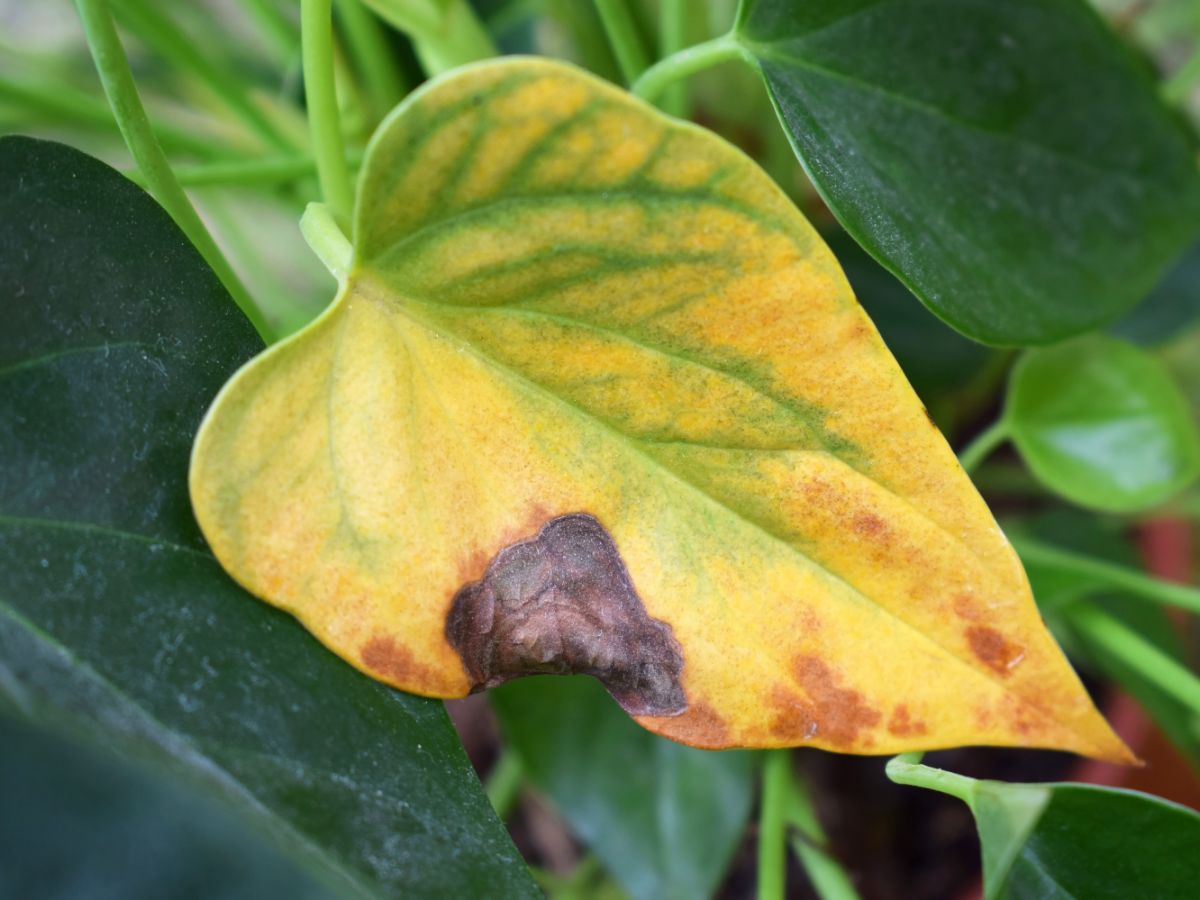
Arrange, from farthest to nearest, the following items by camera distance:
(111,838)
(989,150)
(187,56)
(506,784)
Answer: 1. (506,784)
2. (187,56)
3. (989,150)
4. (111,838)

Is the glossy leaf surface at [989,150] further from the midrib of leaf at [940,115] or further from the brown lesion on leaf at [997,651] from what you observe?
the brown lesion on leaf at [997,651]

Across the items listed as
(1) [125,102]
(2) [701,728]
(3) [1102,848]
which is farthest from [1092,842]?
(1) [125,102]

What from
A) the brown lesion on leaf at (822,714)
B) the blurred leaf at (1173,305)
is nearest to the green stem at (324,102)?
the brown lesion on leaf at (822,714)

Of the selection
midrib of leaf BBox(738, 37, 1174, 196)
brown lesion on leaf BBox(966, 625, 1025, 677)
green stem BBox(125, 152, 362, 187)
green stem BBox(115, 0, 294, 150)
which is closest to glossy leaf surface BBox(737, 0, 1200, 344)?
midrib of leaf BBox(738, 37, 1174, 196)

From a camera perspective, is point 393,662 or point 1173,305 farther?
point 1173,305

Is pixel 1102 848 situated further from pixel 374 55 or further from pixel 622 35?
pixel 374 55

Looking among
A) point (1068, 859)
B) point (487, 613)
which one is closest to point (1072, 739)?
point (1068, 859)

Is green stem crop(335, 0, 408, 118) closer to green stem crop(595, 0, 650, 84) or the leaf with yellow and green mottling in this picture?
green stem crop(595, 0, 650, 84)
